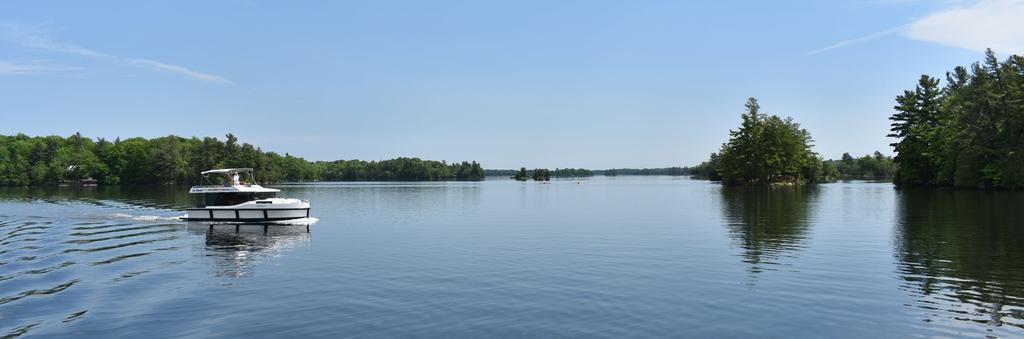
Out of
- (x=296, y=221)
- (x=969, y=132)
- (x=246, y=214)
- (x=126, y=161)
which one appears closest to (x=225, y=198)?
(x=246, y=214)

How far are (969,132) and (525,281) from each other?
9292 cm

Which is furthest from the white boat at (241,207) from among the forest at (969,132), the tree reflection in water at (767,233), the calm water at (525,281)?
the forest at (969,132)

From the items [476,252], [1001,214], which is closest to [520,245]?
[476,252]

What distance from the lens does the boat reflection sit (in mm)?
26641

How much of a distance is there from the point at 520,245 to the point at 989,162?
294 feet

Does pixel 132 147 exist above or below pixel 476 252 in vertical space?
above

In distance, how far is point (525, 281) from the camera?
70.3 ft

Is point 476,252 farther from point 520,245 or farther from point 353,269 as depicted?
point 353,269

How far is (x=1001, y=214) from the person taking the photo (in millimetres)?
45938

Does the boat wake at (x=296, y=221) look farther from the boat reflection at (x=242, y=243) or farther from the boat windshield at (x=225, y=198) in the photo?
the boat windshield at (x=225, y=198)

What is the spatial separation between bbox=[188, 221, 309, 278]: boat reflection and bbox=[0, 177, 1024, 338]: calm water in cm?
17

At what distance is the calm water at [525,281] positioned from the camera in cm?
1553

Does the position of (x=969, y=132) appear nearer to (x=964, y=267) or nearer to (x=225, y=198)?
(x=964, y=267)

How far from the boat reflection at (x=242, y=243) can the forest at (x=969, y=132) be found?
8728cm
